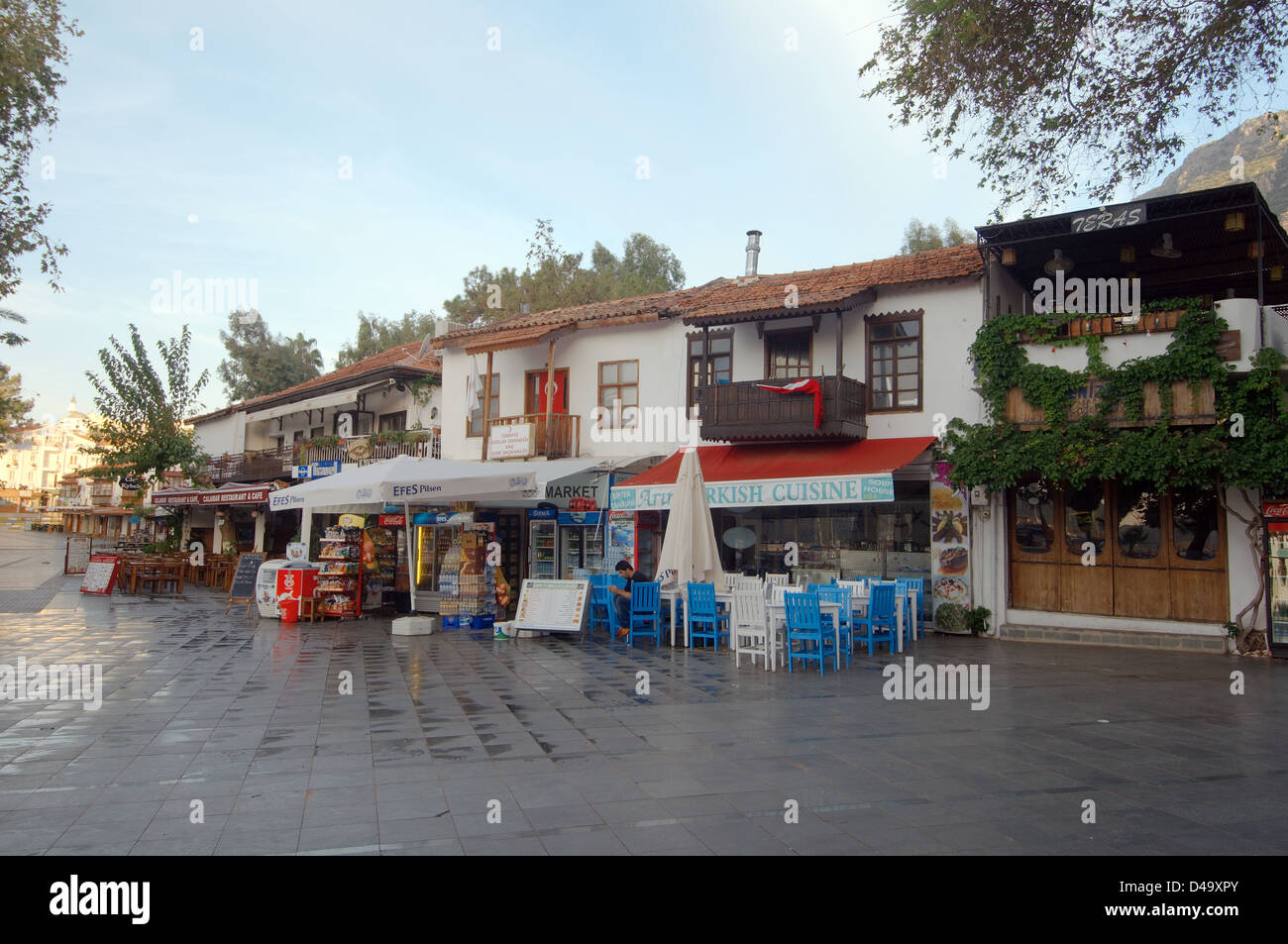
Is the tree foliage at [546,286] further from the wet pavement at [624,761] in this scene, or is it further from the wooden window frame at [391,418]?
the wet pavement at [624,761]

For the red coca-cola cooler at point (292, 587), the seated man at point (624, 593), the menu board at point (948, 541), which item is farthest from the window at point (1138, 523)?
the red coca-cola cooler at point (292, 587)

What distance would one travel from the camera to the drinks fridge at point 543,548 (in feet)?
61.4

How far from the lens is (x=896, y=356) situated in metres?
15.7

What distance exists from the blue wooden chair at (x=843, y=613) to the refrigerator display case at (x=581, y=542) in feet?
22.9

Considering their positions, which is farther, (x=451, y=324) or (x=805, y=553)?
(x=451, y=324)

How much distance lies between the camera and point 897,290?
15.6m

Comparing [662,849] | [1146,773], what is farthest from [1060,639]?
[662,849]

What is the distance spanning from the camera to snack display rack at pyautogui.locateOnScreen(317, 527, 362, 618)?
15.7 metres

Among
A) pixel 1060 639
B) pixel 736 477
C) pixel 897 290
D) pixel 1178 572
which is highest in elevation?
pixel 897 290

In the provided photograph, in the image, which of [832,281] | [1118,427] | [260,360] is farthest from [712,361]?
[260,360]

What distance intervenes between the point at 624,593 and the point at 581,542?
16.3ft

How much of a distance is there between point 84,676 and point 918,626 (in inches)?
458

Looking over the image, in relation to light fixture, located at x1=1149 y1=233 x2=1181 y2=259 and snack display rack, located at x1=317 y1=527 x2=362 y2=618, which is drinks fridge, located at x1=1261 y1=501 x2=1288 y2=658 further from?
snack display rack, located at x1=317 y1=527 x2=362 y2=618
